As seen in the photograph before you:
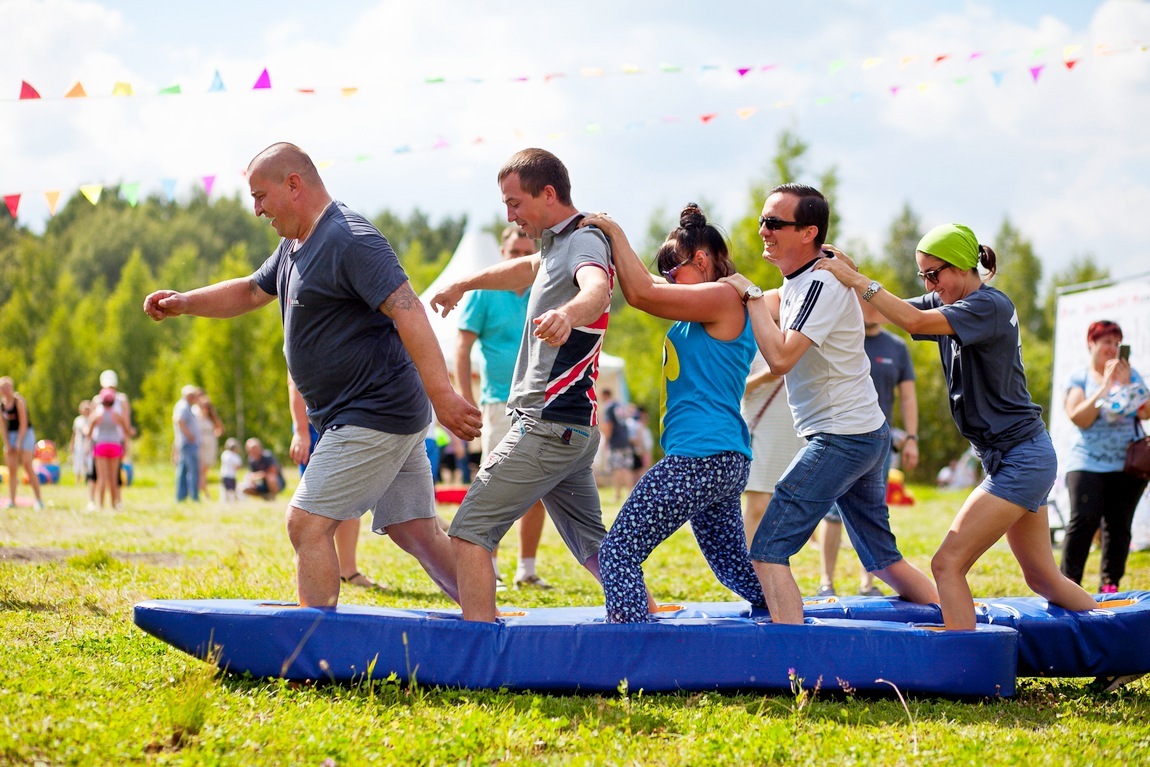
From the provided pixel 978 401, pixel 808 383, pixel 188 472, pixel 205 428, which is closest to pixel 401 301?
pixel 808 383

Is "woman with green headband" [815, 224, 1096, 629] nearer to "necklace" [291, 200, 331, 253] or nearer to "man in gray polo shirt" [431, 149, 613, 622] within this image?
"man in gray polo shirt" [431, 149, 613, 622]

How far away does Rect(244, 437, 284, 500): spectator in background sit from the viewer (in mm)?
19797

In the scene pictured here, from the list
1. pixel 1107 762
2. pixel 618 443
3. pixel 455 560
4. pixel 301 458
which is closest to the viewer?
pixel 1107 762

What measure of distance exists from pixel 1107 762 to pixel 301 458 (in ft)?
15.0

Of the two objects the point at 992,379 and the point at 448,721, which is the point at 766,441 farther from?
the point at 448,721

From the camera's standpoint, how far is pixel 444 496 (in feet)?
47.1

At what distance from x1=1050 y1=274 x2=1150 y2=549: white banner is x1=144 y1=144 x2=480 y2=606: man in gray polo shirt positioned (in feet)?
26.2

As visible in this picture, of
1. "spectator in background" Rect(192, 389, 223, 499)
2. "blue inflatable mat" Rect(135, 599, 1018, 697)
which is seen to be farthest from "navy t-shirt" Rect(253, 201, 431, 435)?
"spectator in background" Rect(192, 389, 223, 499)

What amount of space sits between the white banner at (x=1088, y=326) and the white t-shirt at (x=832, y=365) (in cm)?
674

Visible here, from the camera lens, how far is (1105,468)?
7145 millimetres

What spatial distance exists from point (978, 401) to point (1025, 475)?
338 mm

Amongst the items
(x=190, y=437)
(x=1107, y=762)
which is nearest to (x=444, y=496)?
(x=190, y=437)

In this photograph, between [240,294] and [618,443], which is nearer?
[240,294]

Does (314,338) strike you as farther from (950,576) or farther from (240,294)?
(950,576)
